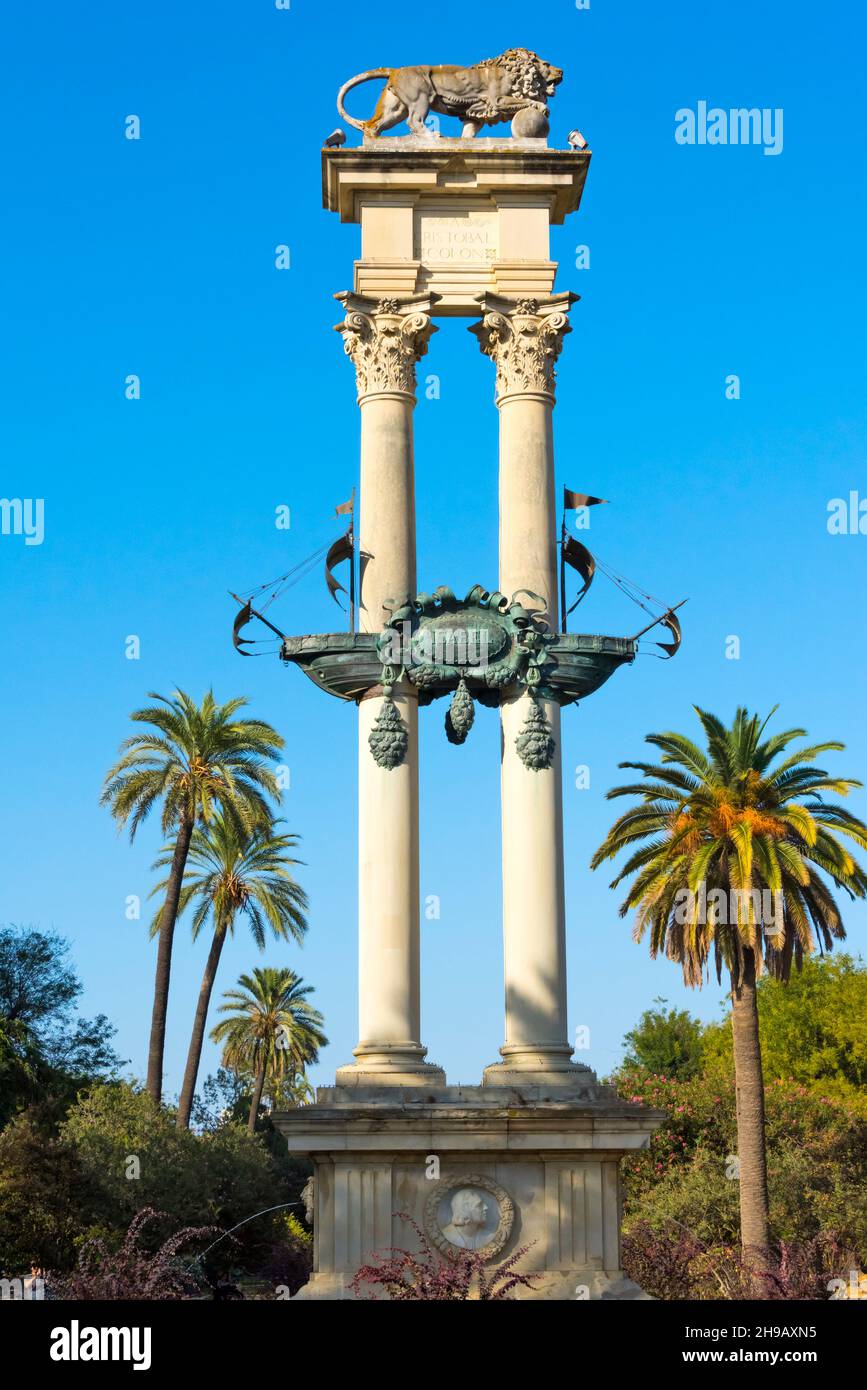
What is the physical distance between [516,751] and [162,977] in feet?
76.8

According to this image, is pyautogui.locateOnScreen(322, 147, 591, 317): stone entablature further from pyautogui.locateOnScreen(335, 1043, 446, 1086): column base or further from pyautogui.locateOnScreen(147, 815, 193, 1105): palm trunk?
pyautogui.locateOnScreen(147, 815, 193, 1105): palm trunk

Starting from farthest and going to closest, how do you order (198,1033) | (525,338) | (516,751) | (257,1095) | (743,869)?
(257,1095) → (198,1033) → (743,869) → (525,338) → (516,751)

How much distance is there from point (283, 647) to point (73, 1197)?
740 inches

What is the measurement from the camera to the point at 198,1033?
50.8m

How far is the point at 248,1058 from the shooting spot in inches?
3093

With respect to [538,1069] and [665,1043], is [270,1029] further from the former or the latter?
[538,1069]

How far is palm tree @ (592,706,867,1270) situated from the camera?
39.4m

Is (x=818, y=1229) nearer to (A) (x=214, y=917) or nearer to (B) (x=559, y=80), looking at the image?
(A) (x=214, y=917)

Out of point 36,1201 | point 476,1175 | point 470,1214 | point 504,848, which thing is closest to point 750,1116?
point 36,1201

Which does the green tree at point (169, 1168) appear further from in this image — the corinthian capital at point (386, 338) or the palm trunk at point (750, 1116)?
the corinthian capital at point (386, 338)

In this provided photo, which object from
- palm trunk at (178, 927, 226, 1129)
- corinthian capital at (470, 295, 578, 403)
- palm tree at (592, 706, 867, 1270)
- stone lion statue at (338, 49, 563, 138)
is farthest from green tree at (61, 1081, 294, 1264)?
stone lion statue at (338, 49, 563, 138)

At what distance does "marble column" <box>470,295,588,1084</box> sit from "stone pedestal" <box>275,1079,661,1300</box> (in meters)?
0.80

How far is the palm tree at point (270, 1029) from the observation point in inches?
3031
